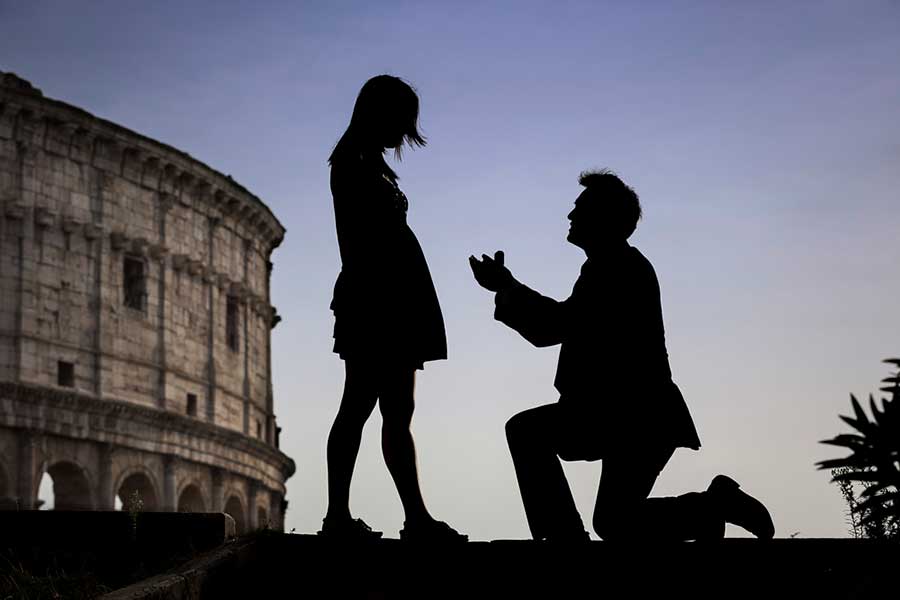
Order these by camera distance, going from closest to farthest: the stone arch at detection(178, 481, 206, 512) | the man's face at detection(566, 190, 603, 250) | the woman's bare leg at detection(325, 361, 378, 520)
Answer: the man's face at detection(566, 190, 603, 250) < the woman's bare leg at detection(325, 361, 378, 520) < the stone arch at detection(178, 481, 206, 512)

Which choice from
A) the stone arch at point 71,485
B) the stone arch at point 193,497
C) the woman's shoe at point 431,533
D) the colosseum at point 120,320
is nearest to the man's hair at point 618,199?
the woman's shoe at point 431,533

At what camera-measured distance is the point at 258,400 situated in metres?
51.8

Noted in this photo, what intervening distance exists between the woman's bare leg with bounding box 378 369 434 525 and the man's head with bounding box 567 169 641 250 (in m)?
1.07

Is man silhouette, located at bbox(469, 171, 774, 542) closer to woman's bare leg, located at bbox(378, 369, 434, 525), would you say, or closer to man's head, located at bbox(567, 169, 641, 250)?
man's head, located at bbox(567, 169, 641, 250)

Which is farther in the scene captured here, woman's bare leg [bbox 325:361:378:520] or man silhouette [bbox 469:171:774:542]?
woman's bare leg [bbox 325:361:378:520]

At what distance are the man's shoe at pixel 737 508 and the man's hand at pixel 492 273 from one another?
125 centimetres

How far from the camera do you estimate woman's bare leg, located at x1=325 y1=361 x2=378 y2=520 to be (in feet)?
23.6

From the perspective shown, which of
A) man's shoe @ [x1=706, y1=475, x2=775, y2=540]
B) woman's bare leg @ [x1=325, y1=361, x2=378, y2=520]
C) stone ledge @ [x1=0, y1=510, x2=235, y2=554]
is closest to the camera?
man's shoe @ [x1=706, y1=475, x2=775, y2=540]

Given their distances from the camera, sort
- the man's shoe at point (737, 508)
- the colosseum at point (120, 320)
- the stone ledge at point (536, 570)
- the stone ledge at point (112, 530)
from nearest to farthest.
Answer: the stone ledge at point (536, 570), the man's shoe at point (737, 508), the stone ledge at point (112, 530), the colosseum at point (120, 320)

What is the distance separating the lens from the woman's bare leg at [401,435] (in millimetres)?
7309

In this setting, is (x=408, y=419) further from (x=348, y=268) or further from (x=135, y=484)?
(x=135, y=484)

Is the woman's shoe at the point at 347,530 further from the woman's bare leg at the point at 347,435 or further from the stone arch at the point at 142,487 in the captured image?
the stone arch at the point at 142,487

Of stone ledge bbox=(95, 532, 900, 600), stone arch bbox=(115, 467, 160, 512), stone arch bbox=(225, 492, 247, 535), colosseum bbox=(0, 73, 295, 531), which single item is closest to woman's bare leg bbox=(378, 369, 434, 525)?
stone ledge bbox=(95, 532, 900, 600)

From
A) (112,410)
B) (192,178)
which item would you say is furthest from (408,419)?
(192,178)
